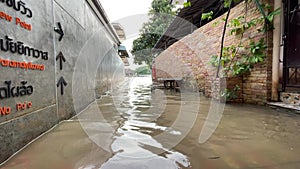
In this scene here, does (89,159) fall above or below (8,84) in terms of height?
below

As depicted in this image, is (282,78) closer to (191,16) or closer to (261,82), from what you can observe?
(261,82)

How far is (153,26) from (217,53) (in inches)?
602

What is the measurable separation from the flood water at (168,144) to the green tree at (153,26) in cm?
1623

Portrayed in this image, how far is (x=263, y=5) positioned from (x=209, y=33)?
2.15 m

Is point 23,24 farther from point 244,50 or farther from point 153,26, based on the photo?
point 153,26

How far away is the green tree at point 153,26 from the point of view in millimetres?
18328

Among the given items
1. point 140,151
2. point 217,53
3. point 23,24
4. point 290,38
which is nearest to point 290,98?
point 290,38

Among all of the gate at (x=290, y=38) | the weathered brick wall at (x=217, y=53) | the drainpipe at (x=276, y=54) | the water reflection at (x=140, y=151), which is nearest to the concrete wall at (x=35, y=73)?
the water reflection at (x=140, y=151)

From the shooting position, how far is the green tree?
18.3 metres

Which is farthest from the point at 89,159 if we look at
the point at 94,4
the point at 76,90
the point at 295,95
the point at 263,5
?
the point at 94,4

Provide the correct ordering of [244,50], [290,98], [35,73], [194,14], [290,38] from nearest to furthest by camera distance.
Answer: [35,73]
[290,98]
[290,38]
[244,50]
[194,14]

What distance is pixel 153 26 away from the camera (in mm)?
19547

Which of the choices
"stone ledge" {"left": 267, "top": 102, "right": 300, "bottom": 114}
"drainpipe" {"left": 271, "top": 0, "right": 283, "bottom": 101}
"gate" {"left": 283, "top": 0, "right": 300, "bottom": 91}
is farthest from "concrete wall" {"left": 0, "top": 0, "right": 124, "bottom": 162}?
"gate" {"left": 283, "top": 0, "right": 300, "bottom": 91}

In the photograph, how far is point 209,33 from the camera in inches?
233
